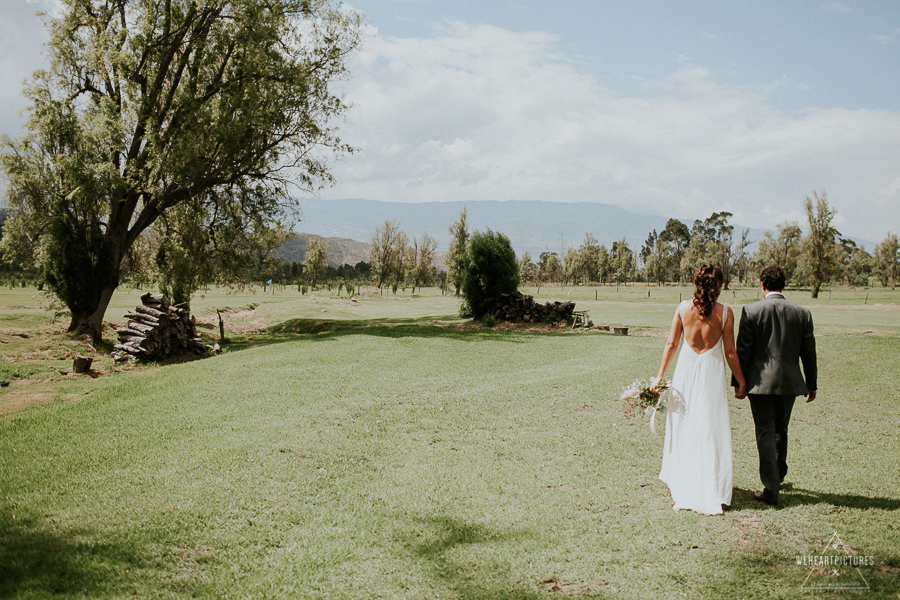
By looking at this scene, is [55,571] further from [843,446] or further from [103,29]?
[103,29]

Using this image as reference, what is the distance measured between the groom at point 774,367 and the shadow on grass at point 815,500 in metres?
0.15

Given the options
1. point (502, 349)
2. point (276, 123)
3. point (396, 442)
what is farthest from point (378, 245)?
point (396, 442)

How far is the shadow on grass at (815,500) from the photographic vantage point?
5.58m

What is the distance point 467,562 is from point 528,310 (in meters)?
24.3

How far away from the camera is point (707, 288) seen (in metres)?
5.52

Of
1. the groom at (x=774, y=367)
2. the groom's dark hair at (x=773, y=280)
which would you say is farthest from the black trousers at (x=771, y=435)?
the groom's dark hair at (x=773, y=280)

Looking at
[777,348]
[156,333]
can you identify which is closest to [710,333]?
[777,348]

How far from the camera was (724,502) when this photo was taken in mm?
5453

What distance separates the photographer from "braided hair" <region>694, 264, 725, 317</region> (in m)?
5.52

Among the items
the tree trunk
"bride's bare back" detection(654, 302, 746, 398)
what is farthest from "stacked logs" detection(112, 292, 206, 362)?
"bride's bare back" detection(654, 302, 746, 398)

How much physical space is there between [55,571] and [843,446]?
34.9 ft

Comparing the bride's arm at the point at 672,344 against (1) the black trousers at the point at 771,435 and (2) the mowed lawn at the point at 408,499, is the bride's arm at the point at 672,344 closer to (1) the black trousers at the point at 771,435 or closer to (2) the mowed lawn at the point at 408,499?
(1) the black trousers at the point at 771,435

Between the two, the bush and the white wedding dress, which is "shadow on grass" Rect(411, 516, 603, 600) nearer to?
the white wedding dress

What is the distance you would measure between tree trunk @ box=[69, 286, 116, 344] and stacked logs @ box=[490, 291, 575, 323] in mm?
19874
